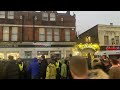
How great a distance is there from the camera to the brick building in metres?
21.4

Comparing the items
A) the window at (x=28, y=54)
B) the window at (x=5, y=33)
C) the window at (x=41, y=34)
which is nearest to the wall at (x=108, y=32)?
the window at (x=41, y=34)

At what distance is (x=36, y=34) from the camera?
22547 mm

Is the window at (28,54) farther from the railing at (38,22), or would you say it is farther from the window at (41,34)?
the railing at (38,22)

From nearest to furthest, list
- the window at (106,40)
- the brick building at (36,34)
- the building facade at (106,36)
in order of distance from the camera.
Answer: the brick building at (36,34), the building facade at (106,36), the window at (106,40)

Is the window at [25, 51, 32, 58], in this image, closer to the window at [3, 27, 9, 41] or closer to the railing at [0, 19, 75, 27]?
the window at [3, 27, 9, 41]

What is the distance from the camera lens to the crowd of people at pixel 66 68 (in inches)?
78.9

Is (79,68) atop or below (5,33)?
below

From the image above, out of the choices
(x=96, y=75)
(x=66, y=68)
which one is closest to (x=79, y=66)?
(x=96, y=75)

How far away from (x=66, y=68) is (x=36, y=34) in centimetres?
1484

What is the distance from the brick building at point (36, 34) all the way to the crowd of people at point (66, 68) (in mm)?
13245

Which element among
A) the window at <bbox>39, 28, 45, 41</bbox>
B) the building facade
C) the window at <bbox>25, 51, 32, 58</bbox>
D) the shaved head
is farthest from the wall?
the shaved head

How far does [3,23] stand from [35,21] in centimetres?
277

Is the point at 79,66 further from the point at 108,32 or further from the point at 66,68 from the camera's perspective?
the point at 108,32
